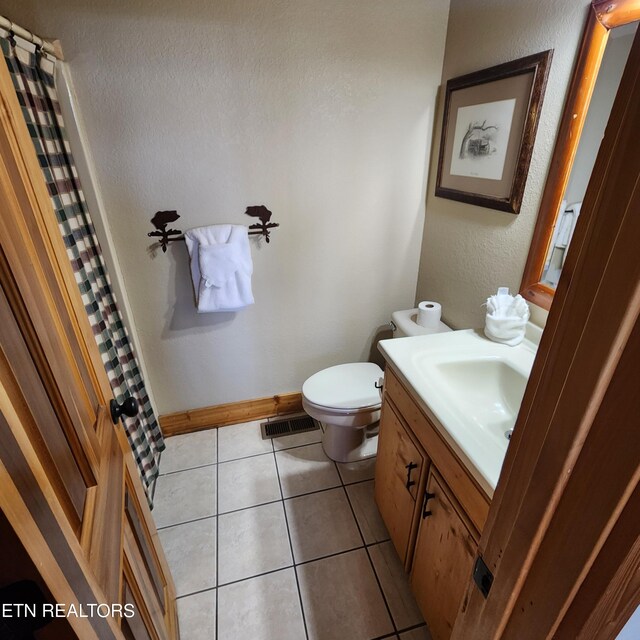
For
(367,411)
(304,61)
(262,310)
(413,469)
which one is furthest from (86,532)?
(304,61)

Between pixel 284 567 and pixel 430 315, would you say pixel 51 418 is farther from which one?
pixel 430 315

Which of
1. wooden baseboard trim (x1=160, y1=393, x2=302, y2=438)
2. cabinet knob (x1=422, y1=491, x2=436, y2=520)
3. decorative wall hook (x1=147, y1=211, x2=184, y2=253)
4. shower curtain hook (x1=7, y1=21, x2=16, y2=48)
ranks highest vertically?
shower curtain hook (x1=7, y1=21, x2=16, y2=48)

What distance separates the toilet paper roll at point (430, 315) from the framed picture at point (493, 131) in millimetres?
494

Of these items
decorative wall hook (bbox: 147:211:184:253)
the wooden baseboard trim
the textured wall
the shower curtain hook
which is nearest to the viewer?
the shower curtain hook

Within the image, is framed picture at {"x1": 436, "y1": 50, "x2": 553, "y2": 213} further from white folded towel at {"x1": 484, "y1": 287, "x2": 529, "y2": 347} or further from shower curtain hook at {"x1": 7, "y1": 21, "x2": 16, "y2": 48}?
shower curtain hook at {"x1": 7, "y1": 21, "x2": 16, "y2": 48}

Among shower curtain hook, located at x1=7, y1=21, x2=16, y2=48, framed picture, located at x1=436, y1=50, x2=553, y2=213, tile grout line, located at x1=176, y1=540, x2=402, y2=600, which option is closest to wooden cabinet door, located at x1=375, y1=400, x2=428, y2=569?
tile grout line, located at x1=176, y1=540, x2=402, y2=600

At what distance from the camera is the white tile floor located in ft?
4.31

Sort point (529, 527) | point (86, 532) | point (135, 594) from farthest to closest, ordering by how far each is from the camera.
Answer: point (135, 594) < point (86, 532) < point (529, 527)

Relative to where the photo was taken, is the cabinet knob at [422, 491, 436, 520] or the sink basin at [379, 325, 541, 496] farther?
the cabinet knob at [422, 491, 436, 520]

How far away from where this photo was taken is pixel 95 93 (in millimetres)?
1409

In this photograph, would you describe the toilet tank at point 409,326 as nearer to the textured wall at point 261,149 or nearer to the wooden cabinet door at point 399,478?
the textured wall at point 261,149

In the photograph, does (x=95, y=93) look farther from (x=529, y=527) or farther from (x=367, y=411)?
(x=529, y=527)

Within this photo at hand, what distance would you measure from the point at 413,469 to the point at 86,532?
0.91m

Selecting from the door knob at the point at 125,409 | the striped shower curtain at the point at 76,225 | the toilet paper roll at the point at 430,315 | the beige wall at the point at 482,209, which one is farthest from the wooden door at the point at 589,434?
the striped shower curtain at the point at 76,225
